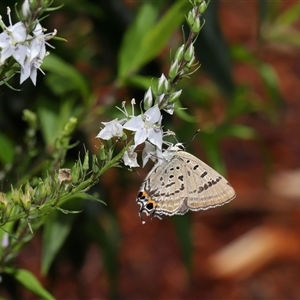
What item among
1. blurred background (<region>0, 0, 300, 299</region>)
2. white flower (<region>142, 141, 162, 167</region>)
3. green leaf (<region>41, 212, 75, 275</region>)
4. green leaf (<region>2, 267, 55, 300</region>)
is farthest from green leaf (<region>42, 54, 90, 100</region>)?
white flower (<region>142, 141, 162, 167</region>)

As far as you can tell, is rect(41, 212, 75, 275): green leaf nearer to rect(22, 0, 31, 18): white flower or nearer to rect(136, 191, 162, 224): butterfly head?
rect(136, 191, 162, 224): butterfly head

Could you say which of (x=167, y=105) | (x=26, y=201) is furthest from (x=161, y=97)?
(x=26, y=201)

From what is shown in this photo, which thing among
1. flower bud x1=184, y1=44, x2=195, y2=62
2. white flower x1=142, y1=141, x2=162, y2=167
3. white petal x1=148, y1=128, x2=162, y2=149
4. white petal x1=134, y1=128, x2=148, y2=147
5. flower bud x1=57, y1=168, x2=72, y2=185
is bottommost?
white flower x1=142, y1=141, x2=162, y2=167

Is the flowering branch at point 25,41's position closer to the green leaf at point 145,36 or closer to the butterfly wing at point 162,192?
the butterfly wing at point 162,192

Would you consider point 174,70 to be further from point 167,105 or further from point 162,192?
point 162,192

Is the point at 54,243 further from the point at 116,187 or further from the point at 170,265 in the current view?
the point at 170,265

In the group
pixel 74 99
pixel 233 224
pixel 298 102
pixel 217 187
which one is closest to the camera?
pixel 217 187

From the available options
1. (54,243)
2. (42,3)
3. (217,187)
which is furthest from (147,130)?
(54,243)
